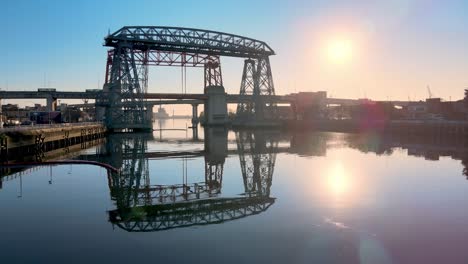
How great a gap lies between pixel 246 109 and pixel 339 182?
72.3 m

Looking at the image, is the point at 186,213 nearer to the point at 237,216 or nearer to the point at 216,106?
the point at 237,216

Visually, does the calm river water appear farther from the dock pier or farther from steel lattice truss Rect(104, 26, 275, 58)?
steel lattice truss Rect(104, 26, 275, 58)

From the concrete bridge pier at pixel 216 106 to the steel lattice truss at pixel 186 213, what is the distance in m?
71.2

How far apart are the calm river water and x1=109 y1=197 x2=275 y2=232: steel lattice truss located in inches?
1.5

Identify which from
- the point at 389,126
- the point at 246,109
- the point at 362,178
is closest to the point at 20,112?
the point at 246,109

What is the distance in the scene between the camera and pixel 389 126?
233 feet

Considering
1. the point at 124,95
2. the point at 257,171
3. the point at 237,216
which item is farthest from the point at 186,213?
the point at 124,95

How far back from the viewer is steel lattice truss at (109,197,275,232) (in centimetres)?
1245

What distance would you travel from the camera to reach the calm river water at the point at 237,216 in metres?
9.54

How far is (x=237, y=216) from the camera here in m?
13.3

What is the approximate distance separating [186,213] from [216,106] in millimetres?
74195

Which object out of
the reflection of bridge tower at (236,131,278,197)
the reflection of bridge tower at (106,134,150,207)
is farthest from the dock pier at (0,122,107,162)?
the reflection of bridge tower at (236,131,278,197)

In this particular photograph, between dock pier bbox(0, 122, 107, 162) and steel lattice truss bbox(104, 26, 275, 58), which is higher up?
steel lattice truss bbox(104, 26, 275, 58)

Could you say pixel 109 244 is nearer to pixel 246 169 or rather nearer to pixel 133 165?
pixel 246 169
